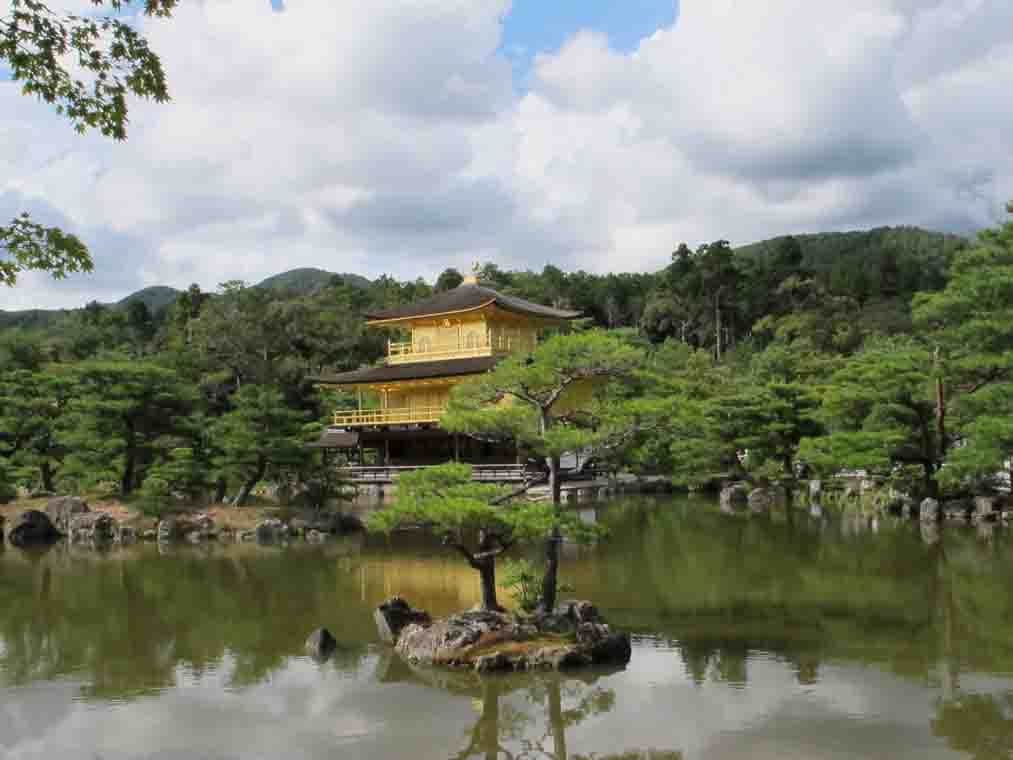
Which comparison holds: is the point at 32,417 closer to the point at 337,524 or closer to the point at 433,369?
the point at 337,524

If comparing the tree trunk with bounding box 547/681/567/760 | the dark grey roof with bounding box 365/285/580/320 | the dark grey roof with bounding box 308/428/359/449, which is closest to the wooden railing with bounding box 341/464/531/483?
the dark grey roof with bounding box 308/428/359/449

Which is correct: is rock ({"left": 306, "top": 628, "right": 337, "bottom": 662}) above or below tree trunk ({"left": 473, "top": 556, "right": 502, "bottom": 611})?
below

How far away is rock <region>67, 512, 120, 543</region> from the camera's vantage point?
19297 mm

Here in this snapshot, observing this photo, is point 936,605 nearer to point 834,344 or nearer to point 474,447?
point 474,447

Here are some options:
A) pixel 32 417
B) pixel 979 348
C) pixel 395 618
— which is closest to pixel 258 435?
pixel 32 417

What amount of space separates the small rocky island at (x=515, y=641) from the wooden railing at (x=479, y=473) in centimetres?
1299

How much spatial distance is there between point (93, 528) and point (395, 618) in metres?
12.8

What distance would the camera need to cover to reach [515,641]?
838cm

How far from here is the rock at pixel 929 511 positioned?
61.6 feet

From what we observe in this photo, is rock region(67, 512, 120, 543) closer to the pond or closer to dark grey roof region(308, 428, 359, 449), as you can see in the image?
the pond

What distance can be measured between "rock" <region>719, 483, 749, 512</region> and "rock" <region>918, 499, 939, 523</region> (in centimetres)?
540

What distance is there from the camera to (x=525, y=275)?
6662cm

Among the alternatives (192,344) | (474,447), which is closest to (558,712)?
(474,447)

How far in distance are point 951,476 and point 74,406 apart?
1829 cm
